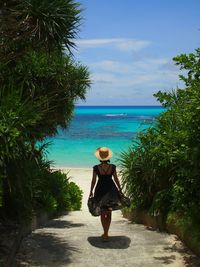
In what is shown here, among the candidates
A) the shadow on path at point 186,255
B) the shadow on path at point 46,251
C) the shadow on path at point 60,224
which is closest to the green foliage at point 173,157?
the shadow on path at point 186,255

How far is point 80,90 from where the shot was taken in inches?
405

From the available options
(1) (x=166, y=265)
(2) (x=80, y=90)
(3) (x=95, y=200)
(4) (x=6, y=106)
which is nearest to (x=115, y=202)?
(3) (x=95, y=200)

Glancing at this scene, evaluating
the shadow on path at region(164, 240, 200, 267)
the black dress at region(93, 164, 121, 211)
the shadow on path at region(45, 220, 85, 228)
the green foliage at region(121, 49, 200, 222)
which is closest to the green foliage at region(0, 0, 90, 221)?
the shadow on path at region(45, 220, 85, 228)

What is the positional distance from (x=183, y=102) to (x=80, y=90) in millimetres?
4065

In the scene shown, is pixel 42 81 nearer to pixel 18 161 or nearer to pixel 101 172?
pixel 101 172

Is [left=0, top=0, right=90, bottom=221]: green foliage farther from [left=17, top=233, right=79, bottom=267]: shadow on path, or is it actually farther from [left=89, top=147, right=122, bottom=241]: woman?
[left=89, top=147, right=122, bottom=241]: woman

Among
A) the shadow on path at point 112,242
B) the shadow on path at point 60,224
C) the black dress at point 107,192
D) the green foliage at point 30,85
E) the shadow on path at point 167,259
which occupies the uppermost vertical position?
the green foliage at point 30,85

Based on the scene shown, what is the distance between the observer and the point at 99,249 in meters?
6.64

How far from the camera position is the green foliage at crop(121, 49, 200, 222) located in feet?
18.1

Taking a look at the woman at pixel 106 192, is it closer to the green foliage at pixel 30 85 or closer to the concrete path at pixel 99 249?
the concrete path at pixel 99 249

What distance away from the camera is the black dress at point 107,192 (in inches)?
285

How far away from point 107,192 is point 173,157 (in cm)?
148

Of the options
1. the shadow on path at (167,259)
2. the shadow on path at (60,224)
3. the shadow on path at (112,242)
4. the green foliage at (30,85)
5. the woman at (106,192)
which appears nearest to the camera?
the green foliage at (30,85)

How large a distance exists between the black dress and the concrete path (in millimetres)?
531
